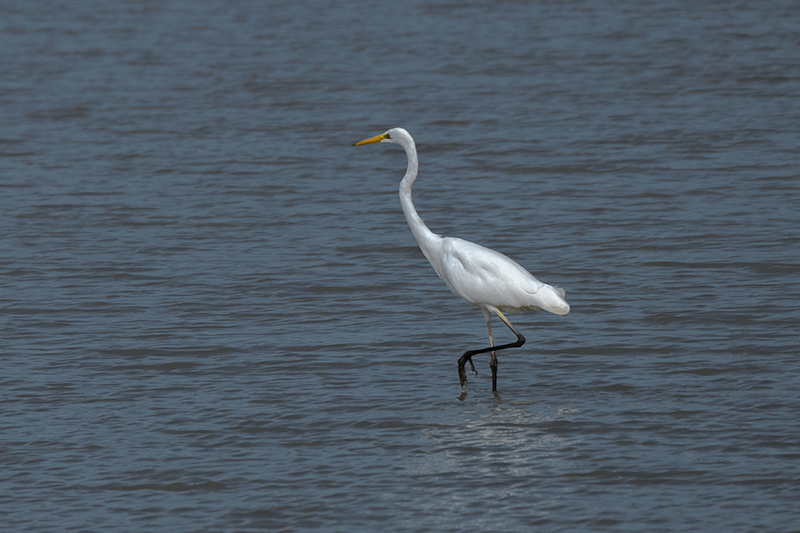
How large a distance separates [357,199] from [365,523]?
7916 mm

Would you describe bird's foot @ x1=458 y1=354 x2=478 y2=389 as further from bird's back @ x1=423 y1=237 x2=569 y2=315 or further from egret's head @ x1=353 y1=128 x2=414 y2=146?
egret's head @ x1=353 y1=128 x2=414 y2=146

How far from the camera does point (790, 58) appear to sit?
2030 cm

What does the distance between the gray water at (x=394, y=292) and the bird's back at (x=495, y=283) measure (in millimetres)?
561

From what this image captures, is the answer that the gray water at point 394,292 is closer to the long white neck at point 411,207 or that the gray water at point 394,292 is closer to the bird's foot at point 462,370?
the bird's foot at point 462,370

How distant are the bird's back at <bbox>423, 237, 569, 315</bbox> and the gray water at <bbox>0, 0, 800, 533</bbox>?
0.56 meters

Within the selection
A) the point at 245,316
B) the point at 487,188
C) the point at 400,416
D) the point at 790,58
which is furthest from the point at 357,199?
the point at 790,58

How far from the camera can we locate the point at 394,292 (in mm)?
10594

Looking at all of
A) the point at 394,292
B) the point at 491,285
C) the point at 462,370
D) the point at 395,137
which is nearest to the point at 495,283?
the point at 491,285

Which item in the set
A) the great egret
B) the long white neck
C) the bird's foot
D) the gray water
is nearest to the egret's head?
the long white neck

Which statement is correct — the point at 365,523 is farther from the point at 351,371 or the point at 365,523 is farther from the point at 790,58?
the point at 790,58

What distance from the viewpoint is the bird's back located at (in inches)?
320

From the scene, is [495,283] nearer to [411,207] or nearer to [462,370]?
[462,370]

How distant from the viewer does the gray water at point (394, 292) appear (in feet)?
21.9

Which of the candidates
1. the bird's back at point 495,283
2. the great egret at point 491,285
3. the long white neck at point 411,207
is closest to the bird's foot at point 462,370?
the great egret at point 491,285
